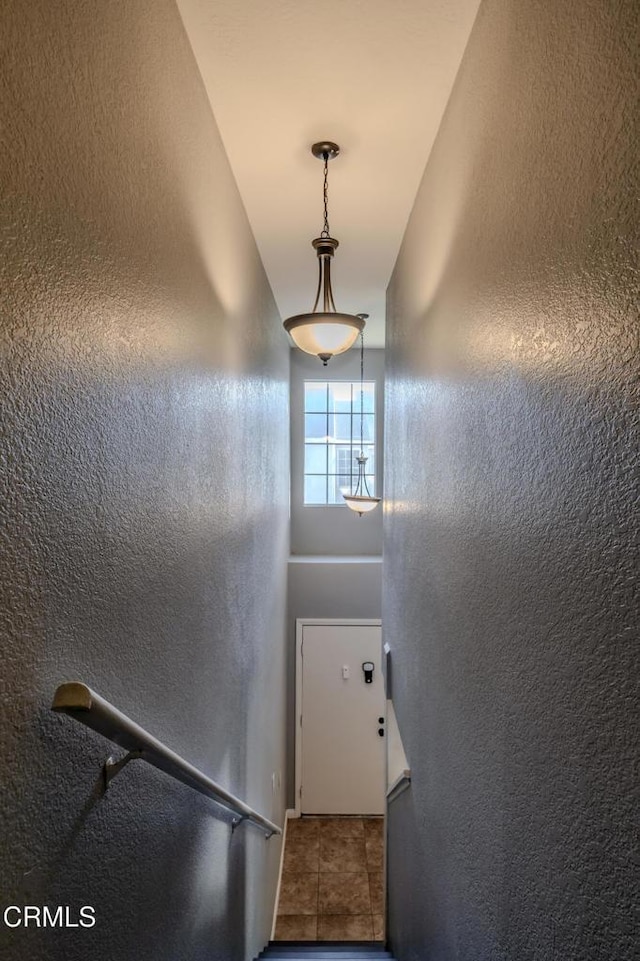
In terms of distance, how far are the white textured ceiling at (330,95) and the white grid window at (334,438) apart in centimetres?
314

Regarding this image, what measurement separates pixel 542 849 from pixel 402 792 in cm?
190

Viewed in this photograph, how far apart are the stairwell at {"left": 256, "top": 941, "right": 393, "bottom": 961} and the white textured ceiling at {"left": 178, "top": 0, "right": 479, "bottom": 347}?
3.93 m

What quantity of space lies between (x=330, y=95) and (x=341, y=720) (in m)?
5.31

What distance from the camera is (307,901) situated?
4.42 meters

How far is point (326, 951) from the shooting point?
11.1 ft

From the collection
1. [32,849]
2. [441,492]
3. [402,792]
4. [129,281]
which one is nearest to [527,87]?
[129,281]

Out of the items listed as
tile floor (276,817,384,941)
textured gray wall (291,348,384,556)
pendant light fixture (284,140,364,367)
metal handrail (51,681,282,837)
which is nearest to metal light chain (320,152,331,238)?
pendant light fixture (284,140,364,367)

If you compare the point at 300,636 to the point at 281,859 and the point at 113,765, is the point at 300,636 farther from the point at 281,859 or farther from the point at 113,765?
the point at 113,765

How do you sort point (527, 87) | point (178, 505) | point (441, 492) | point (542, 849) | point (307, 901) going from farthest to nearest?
point (307, 901) < point (441, 492) < point (178, 505) < point (527, 87) < point (542, 849)

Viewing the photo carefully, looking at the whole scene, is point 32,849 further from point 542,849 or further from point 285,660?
point 285,660

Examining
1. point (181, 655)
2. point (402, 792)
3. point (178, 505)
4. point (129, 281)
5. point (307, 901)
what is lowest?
point (307, 901)

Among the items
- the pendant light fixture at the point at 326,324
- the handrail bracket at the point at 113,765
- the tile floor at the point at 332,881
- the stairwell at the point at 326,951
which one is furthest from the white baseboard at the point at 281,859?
the pendant light fixture at the point at 326,324

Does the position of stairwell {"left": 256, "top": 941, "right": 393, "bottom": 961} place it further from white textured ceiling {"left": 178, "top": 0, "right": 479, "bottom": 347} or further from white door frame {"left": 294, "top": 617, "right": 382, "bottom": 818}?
white textured ceiling {"left": 178, "top": 0, "right": 479, "bottom": 347}

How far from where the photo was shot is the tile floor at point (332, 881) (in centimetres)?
414
